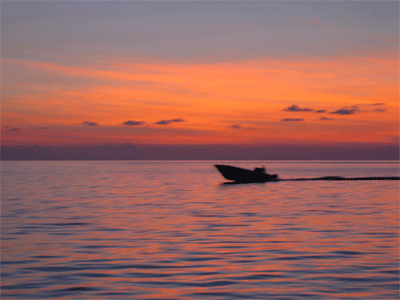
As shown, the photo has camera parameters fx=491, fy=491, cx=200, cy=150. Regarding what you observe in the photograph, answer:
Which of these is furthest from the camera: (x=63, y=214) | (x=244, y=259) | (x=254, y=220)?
(x=63, y=214)

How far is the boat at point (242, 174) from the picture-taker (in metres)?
58.6

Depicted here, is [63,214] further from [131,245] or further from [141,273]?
[141,273]

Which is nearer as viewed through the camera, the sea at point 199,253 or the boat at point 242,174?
the sea at point 199,253

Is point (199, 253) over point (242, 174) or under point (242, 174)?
under

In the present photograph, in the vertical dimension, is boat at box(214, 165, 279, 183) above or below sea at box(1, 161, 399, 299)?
above

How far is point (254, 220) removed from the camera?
25.3 meters

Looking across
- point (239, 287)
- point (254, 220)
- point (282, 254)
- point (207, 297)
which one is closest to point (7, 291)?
point (207, 297)

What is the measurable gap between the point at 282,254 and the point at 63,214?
51.8ft

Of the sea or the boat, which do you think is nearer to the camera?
the sea

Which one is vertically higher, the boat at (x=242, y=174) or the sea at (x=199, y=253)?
the boat at (x=242, y=174)

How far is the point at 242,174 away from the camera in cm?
5978

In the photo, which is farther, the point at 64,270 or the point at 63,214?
the point at 63,214

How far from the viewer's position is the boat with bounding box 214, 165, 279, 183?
58625 mm

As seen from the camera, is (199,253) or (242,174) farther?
(242,174)
